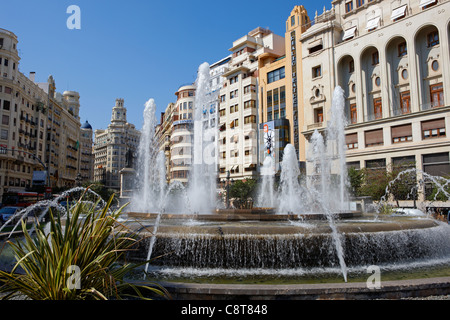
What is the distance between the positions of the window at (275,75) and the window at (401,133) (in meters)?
21.5

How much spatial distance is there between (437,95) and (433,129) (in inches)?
152

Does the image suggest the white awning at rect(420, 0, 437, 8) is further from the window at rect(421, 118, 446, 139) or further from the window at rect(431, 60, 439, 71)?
the window at rect(421, 118, 446, 139)

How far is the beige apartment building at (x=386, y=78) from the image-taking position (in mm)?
34091

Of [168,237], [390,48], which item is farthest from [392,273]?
[390,48]

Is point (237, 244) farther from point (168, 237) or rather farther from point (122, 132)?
point (122, 132)

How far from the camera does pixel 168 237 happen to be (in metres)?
9.05

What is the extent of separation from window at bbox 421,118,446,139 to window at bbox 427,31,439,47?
336 inches

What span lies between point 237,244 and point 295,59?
46334mm

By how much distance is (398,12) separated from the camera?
37.8 m

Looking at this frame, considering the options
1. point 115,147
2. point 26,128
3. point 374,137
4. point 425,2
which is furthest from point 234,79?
point 115,147

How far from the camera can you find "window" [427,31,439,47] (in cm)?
3528
